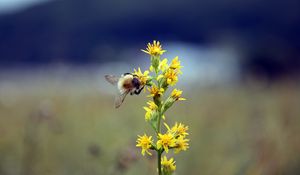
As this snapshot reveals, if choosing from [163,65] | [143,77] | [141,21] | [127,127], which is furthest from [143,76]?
[141,21]

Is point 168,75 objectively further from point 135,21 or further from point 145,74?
point 135,21

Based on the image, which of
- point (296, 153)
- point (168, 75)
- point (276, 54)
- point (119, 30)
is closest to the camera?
point (168, 75)

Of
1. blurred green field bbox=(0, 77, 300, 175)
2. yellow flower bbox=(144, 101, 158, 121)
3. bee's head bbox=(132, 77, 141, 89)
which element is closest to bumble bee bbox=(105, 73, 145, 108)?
bee's head bbox=(132, 77, 141, 89)

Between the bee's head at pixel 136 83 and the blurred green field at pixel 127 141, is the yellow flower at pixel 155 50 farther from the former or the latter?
the blurred green field at pixel 127 141

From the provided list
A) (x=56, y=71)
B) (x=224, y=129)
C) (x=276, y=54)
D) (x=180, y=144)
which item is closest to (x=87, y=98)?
(x=56, y=71)

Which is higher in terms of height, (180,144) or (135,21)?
(135,21)

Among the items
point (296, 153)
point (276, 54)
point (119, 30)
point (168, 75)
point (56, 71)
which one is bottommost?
point (296, 153)
